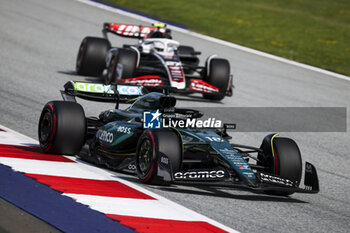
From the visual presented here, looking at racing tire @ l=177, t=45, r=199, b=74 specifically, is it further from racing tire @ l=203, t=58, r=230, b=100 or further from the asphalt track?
the asphalt track

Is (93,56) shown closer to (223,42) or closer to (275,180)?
(223,42)

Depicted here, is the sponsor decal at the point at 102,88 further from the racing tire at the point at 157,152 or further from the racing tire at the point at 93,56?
the racing tire at the point at 93,56

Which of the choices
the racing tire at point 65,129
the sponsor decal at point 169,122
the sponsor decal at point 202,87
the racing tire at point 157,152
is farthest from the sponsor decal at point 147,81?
the racing tire at point 157,152

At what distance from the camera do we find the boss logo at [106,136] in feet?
26.5

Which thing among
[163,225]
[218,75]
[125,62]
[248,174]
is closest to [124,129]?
[248,174]

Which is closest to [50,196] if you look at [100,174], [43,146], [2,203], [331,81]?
[2,203]

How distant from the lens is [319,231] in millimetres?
6219

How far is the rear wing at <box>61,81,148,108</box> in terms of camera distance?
9.10 m

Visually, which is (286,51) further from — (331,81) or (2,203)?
(2,203)

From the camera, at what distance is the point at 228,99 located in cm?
1543

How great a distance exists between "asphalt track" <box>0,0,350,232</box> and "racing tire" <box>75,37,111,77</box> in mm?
369

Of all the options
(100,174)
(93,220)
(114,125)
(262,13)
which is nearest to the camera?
(93,220)

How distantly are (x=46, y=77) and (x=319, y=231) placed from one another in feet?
32.9

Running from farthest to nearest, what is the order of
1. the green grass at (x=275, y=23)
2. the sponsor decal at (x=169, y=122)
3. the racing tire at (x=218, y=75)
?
the green grass at (x=275, y=23), the racing tire at (x=218, y=75), the sponsor decal at (x=169, y=122)
